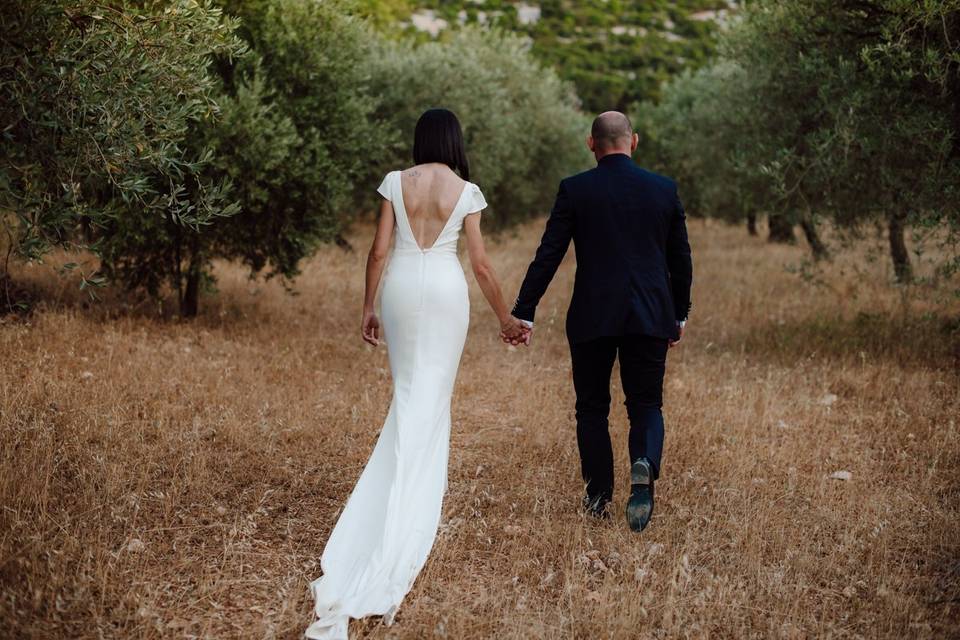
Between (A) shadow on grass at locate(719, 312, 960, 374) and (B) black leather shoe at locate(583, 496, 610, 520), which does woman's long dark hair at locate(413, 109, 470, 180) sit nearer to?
(B) black leather shoe at locate(583, 496, 610, 520)

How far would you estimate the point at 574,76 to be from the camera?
59281mm

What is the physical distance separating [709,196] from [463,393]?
57.3 ft

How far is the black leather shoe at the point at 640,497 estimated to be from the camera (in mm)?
5270

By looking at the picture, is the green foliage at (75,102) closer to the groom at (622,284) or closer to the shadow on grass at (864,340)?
the groom at (622,284)

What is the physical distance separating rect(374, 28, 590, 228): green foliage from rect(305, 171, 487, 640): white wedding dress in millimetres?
10579

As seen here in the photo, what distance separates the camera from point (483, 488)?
6.28 m

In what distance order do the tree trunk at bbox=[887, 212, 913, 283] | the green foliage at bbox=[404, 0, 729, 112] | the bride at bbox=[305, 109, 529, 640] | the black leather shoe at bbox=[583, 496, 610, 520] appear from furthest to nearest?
the green foliage at bbox=[404, 0, 729, 112] → the tree trunk at bbox=[887, 212, 913, 283] → the black leather shoe at bbox=[583, 496, 610, 520] → the bride at bbox=[305, 109, 529, 640]

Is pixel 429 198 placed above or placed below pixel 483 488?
above

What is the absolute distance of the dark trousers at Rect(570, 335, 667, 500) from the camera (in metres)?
5.35

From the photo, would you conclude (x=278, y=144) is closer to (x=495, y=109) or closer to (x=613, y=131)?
(x=613, y=131)

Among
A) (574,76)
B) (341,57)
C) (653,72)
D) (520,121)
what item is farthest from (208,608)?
(653,72)

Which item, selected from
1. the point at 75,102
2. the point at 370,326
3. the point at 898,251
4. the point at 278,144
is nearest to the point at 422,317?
the point at 370,326

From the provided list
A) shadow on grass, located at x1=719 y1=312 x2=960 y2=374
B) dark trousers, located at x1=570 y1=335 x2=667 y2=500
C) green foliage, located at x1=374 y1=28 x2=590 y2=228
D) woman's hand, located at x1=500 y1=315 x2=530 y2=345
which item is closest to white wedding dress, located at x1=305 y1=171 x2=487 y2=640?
woman's hand, located at x1=500 y1=315 x2=530 y2=345

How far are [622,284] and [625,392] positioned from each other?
2.40 feet
